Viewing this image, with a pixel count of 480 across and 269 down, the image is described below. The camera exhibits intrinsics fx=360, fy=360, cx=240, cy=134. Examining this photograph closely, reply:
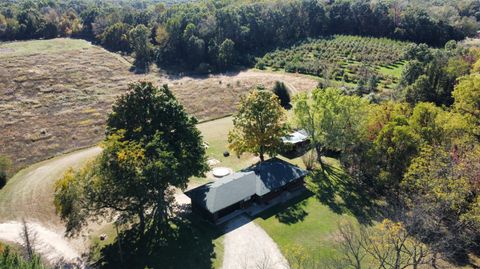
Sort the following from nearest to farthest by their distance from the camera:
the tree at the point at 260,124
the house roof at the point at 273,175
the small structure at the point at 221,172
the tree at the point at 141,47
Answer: the house roof at the point at 273,175 < the tree at the point at 260,124 < the small structure at the point at 221,172 < the tree at the point at 141,47

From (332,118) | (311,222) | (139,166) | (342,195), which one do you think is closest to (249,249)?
(311,222)

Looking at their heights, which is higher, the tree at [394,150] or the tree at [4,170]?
the tree at [394,150]

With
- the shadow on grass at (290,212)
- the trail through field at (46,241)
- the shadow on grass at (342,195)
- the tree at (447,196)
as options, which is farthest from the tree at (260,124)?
the trail through field at (46,241)

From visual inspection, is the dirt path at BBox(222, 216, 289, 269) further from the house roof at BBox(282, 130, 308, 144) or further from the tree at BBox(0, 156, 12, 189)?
the tree at BBox(0, 156, 12, 189)

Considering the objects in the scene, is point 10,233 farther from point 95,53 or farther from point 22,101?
point 95,53

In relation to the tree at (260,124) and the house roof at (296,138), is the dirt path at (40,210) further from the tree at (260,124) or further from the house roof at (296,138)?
the house roof at (296,138)

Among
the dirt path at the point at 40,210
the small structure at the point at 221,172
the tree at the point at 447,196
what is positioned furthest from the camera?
the small structure at the point at 221,172

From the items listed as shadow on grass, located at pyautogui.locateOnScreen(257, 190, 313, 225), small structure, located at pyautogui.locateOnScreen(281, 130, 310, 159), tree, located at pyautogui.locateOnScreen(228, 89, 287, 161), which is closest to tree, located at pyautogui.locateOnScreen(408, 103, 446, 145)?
shadow on grass, located at pyautogui.locateOnScreen(257, 190, 313, 225)

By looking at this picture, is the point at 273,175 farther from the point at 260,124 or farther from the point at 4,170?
the point at 4,170
